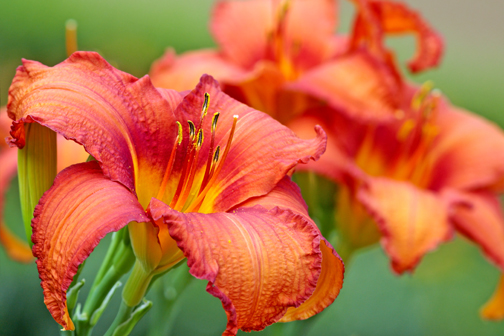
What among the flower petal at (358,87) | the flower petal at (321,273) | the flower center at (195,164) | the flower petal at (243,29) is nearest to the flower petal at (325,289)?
the flower petal at (321,273)

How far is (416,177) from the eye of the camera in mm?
1057

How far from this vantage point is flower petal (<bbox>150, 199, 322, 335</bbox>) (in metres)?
0.47

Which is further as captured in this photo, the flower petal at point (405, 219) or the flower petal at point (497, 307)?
the flower petal at point (497, 307)

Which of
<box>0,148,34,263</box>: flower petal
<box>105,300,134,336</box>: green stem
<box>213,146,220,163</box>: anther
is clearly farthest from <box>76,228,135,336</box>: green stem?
<box>0,148,34,263</box>: flower petal

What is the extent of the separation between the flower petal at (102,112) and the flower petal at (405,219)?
0.36 metres

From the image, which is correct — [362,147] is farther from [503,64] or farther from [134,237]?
[503,64]

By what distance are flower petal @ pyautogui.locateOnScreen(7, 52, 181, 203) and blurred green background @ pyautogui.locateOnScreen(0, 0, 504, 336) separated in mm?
662

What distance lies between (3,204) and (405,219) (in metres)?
0.64

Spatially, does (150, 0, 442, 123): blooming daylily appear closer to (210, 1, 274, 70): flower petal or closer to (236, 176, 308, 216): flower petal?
(210, 1, 274, 70): flower petal

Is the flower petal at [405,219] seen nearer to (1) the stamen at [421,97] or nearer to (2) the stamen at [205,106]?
(1) the stamen at [421,97]

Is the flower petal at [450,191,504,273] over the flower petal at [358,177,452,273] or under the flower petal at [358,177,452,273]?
under

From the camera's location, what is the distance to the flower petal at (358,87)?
2.96ft

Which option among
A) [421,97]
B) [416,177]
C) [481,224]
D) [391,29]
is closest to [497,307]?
[481,224]

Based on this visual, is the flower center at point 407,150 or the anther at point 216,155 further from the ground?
the anther at point 216,155
